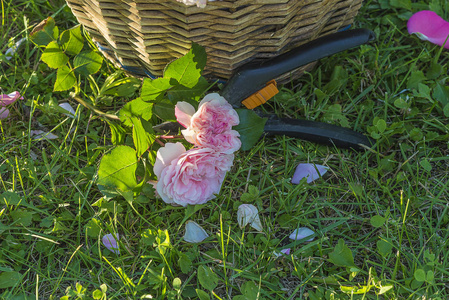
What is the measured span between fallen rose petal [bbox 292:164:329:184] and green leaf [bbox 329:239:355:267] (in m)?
0.23

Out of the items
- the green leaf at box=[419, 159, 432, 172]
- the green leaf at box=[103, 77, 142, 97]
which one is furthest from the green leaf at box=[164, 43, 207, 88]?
the green leaf at box=[419, 159, 432, 172]

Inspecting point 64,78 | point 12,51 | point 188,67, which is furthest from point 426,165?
point 12,51

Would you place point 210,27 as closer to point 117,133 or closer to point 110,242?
point 117,133

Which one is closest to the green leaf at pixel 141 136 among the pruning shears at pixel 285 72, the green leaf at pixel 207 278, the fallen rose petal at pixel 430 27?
the pruning shears at pixel 285 72

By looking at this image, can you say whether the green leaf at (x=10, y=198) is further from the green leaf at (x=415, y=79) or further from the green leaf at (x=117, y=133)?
the green leaf at (x=415, y=79)

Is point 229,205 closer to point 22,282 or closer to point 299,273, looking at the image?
point 299,273

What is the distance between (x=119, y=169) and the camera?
3.79 feet

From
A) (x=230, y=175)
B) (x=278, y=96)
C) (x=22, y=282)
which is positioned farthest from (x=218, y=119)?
(x=22, y=282)

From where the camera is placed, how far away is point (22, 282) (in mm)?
1161

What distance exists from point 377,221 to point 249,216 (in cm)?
33

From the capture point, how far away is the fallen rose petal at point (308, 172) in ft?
4.30

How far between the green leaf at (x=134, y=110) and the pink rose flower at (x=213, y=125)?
11 centimetres

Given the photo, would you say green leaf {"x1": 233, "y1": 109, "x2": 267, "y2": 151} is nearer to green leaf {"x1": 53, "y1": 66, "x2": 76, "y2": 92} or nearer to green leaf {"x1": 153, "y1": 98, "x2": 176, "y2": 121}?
green leaf {"x1": 153, "y1": 98, "x2": 176, "y2": 121}

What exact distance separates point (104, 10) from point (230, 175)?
22.2 inches
